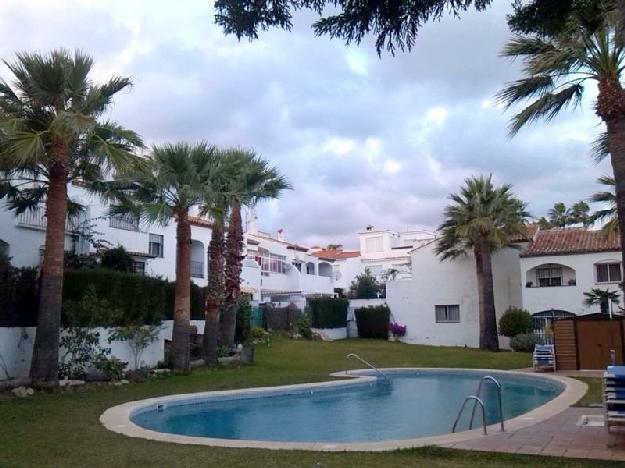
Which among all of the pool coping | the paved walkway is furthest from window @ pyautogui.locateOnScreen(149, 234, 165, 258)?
the paved walkway

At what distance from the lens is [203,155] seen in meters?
22.2

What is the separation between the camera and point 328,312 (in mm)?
43969

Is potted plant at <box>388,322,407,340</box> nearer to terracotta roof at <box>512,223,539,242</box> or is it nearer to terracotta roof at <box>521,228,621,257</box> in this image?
terracotta roof at <box>512,223,539,242</box>

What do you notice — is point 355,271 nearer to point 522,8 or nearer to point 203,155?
point 203,155

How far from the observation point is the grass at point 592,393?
1378cm

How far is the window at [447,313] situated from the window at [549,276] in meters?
5.76

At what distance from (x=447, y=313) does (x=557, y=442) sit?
32.7 meters

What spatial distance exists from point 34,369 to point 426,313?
29.6 meters

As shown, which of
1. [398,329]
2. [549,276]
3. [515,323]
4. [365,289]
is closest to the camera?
[515,323]

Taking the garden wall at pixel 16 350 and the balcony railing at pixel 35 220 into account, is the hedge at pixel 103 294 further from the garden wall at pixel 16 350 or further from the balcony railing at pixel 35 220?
the balcony railing at pixel 35 220

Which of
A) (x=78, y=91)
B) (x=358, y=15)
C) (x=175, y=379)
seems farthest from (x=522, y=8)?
(x=175, y=379)

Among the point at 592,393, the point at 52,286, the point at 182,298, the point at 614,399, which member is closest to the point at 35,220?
the point at 182,298

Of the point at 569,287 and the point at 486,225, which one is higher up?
the point at 486,225

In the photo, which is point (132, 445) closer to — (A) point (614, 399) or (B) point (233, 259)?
(A) point (614, 399)
